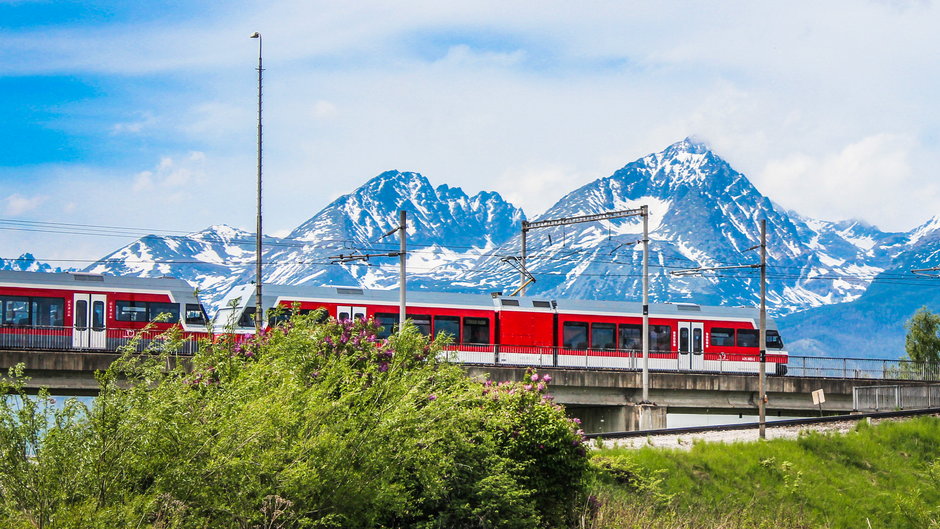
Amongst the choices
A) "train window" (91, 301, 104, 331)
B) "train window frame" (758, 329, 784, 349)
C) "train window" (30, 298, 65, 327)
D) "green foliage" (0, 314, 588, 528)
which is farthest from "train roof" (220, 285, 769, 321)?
"green foliage" (0, 314, 588, 528)

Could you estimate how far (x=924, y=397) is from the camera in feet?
140

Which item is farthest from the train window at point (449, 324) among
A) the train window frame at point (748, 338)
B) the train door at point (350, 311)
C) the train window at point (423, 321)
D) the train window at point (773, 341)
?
the train window at point (773, 341)

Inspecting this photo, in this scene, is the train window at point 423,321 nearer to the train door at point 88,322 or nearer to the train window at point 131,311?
the train window at point 131,311

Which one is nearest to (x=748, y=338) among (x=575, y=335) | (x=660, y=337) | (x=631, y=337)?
(x=660, y=337)

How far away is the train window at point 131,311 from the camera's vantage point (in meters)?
40.1

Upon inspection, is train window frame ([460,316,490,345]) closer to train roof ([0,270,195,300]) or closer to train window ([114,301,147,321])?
train roof ([0,270,195,300])

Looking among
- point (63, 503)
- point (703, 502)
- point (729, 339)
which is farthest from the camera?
point (729, 339)

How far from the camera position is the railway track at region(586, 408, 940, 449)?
31.3 metres

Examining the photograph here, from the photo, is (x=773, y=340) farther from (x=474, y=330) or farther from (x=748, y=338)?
(x=474, y=330)

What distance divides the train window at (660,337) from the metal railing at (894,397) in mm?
9166

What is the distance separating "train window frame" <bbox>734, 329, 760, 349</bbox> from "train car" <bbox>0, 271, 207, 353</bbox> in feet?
81.0

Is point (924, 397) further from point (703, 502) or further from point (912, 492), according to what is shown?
point (703, 502)

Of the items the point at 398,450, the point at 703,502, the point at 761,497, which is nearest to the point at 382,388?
the point at 398,450

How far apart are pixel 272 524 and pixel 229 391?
2.03 m
